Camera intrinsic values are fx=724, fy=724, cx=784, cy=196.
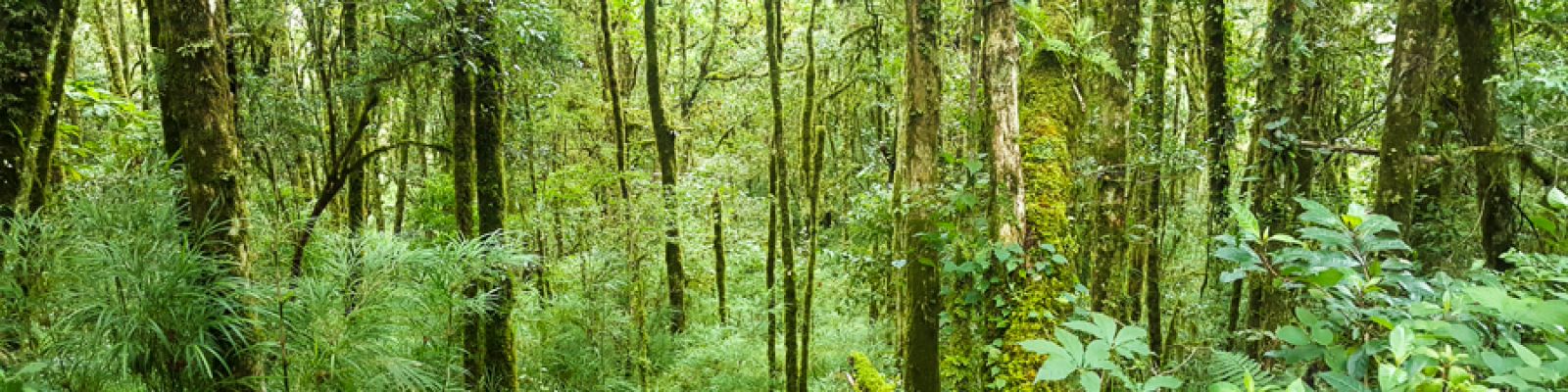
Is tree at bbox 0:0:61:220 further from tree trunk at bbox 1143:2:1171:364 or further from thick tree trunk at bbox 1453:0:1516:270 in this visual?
thick tree trunk at bbox 1453:0:1516:270

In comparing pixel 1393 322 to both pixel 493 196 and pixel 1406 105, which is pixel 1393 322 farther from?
pixel 493 196

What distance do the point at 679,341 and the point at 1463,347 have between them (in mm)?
10712

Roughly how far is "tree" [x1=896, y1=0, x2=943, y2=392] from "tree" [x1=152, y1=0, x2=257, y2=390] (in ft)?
13.6

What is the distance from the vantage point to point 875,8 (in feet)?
26.5

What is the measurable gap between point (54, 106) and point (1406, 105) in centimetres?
914

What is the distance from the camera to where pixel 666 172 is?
12.2m

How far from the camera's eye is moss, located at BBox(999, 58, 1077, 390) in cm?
363

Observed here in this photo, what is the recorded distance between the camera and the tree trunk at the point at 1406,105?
3.94 m

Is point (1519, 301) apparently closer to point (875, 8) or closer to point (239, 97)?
point (875, 8)

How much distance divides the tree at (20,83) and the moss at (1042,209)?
254 inches

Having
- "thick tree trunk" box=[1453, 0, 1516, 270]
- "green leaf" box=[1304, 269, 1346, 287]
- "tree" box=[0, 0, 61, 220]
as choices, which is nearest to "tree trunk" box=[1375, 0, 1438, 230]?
"thick tree trunk" box=[1453, 0, 1516, 270]

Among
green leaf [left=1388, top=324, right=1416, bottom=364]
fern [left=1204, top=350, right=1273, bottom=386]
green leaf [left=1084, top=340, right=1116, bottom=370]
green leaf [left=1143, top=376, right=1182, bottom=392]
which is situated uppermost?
green leaf [left=1388, top=324, right=1416, bottom=364]

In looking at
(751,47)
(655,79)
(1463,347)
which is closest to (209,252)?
(1463,347)

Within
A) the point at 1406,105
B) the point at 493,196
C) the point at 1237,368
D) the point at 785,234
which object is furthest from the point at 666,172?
the point at 1237,368
